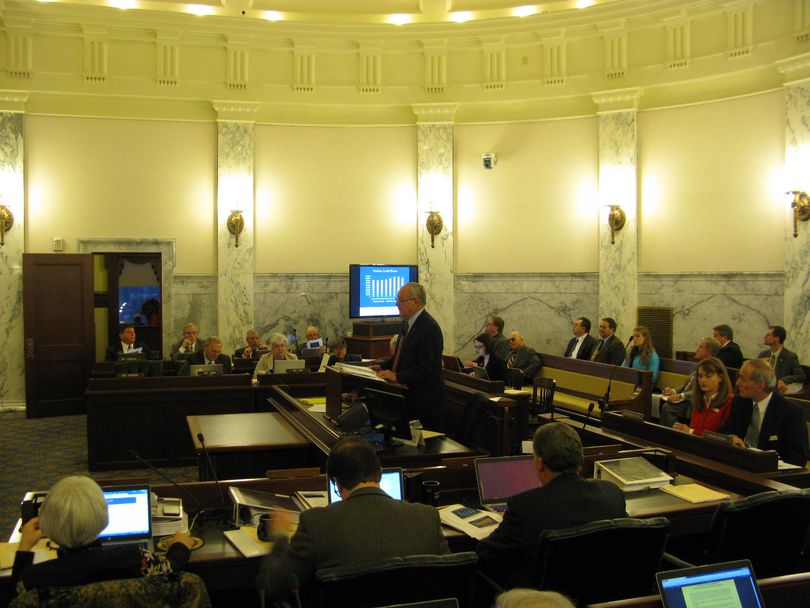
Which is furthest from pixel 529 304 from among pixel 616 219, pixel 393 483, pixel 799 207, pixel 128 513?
pixel 128 513

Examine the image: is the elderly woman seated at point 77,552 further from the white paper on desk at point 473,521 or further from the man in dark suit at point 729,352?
the man in dark suit at point 729,352

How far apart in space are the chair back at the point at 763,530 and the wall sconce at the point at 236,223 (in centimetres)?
919

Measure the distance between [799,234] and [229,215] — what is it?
299 inches

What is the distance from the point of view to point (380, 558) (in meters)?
2.74

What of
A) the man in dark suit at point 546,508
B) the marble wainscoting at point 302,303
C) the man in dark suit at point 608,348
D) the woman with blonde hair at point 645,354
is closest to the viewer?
the man in dark suit at point 546,508

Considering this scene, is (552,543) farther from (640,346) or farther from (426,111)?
(426,111)

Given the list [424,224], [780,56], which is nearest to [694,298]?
[780,56]

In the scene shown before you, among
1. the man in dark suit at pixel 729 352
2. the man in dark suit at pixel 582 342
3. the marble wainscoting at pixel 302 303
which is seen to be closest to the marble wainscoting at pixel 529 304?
the man in dark suit at pixel 582 342

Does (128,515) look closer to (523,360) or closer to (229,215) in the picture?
(523,360)

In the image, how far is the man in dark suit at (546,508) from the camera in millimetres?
3084

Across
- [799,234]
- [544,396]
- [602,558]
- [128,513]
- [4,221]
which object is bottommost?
[544,396]

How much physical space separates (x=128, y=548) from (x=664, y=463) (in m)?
3.08

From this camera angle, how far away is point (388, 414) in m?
4.75

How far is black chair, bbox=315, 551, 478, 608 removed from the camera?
255 cm
